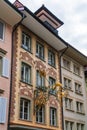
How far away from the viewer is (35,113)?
67.8ft

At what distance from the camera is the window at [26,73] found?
68.9 feet

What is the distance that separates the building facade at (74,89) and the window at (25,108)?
588cm

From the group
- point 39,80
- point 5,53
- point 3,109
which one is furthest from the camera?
point 39,80

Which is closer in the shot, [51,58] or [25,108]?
[25,108]

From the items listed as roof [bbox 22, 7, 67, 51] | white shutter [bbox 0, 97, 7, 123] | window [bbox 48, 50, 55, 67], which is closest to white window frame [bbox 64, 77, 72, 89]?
window [bbox 48, 50, 55, 67]

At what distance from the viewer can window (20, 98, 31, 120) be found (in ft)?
64.3

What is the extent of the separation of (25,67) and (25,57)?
2.78 ft

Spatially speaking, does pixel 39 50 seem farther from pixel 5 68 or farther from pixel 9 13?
pixel 5 68

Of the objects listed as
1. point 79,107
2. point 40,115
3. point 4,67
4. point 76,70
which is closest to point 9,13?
point 4,67

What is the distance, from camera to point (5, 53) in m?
19.2

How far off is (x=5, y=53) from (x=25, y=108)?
4645mm

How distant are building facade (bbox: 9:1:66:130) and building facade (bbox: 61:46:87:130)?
1.64 meters

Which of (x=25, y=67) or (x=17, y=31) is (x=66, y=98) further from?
(x=17, y=31)

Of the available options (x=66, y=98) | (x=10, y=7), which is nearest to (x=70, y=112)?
(x=66, y=98)
